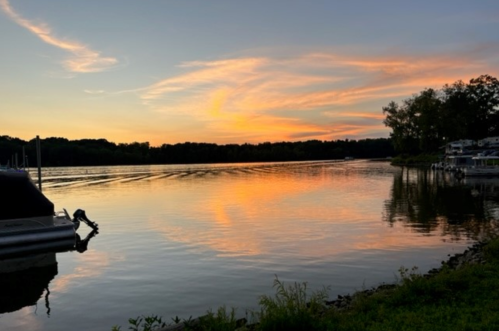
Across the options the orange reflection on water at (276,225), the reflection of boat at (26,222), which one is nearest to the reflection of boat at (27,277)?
the reflection of boat at (26,222)

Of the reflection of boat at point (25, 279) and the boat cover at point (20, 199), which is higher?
the boat cover at point (20, 199)

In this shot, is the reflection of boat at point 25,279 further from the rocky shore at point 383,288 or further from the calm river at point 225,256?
the rocky shore at point 383,288

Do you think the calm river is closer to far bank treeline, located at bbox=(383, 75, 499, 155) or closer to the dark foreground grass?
the dark foreground grass

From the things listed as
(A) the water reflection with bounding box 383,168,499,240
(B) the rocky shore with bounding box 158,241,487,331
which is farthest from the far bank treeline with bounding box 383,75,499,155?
(B) the rocky shore with bounding box 158,241,487,331

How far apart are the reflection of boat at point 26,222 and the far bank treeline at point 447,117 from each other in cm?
11798

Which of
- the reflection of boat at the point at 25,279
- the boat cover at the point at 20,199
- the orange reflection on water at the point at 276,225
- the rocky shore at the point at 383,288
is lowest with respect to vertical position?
the reflection of boat at the point at 25,279

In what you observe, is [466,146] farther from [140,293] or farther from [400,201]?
[140,293]

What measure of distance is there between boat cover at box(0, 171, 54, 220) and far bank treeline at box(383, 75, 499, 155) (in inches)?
4651

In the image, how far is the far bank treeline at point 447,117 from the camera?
12231 centimetres

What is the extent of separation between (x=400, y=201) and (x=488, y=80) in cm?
12173

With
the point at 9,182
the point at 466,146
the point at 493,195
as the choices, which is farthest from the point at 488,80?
Answer: the point at 9,182

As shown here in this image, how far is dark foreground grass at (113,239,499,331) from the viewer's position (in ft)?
25.8

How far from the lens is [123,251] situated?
20797 millimetres

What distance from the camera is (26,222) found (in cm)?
2209
